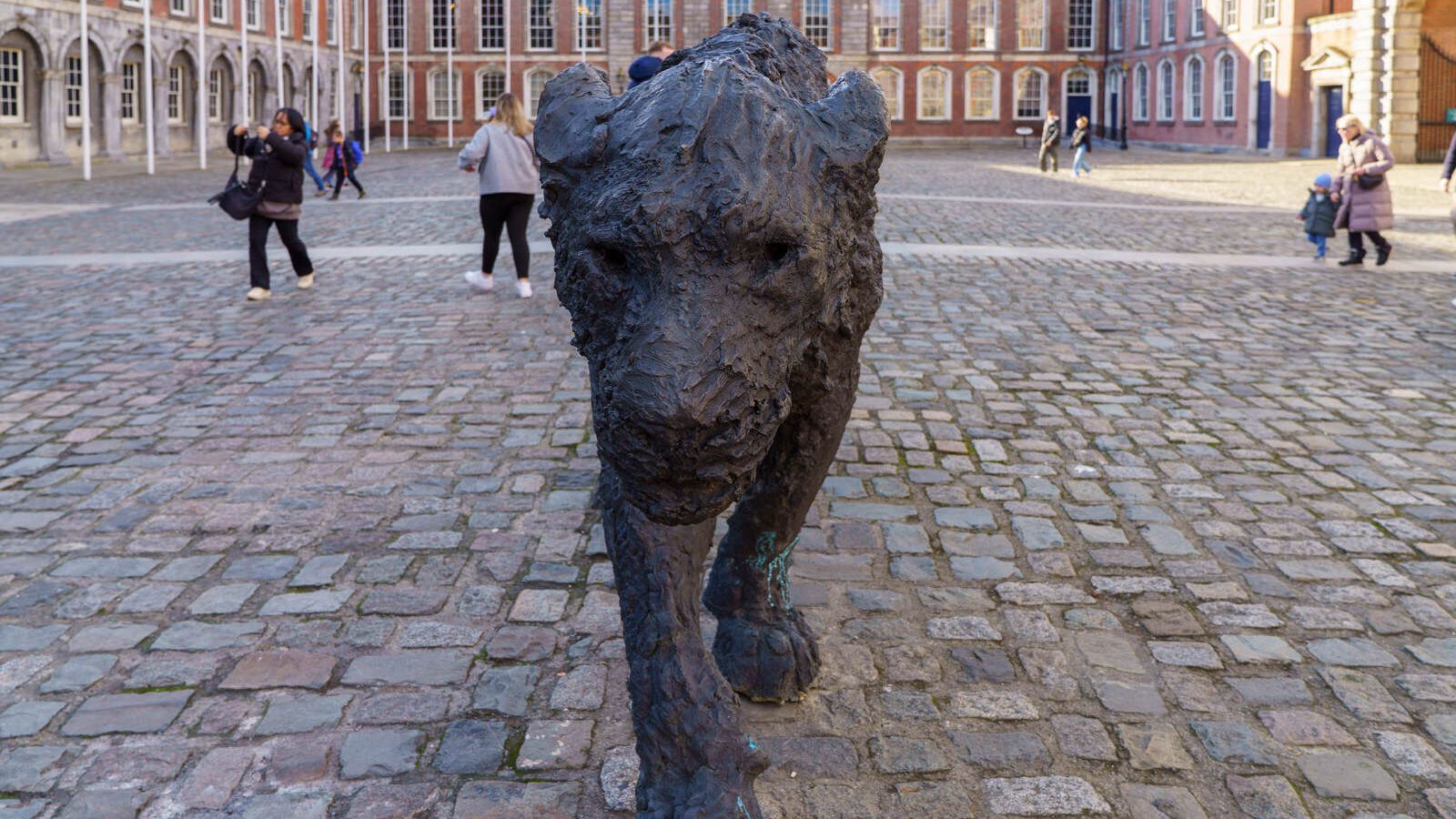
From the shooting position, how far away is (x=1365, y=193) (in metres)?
12.5

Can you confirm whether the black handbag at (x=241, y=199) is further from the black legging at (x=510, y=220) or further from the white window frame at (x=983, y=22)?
the white window frame at (x=983, y=22)

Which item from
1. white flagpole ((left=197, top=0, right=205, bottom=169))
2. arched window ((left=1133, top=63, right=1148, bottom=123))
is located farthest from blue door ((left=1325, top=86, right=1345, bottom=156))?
white flagpole ((left=197, top=0, right=205, bottom=169))

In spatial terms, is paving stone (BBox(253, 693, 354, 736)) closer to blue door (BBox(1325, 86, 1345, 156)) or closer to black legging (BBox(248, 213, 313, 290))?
black legging (BBox(248, 213, 313, 290))

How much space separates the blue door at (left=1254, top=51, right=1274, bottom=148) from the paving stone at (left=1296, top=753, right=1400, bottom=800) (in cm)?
3873

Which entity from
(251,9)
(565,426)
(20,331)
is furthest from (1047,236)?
(251,9)

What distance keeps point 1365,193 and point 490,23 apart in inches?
1730

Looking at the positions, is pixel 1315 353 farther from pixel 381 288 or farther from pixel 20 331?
pixel 20 331

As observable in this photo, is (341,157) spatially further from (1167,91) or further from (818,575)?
(1167,91)

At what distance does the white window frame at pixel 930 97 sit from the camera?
50.5 m

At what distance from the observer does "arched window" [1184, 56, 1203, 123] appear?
42531 millimetres

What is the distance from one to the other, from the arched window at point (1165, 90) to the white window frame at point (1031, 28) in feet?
19.5

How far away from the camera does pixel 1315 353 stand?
816 cm

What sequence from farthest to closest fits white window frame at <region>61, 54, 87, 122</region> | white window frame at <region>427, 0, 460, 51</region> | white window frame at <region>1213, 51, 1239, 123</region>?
white window frame at <region>427, 0, 460, 51</region>, white window frame at <region>1213, 51, 1239, 123</region>, white window frame at <region>61, 54, 87, 122</region>

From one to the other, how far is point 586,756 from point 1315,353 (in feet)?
22.5
